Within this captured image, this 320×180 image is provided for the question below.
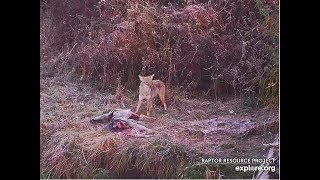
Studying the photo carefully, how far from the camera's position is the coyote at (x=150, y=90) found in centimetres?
353

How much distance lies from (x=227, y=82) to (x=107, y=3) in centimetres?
93

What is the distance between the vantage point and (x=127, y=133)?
11.6 ft

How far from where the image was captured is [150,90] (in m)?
3.53

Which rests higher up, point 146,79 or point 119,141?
point 146,79

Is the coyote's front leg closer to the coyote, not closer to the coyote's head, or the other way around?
the coyote

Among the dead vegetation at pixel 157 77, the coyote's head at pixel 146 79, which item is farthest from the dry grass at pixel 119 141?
the coyote's head at pixel 146 79

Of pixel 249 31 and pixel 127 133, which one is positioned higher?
pixel 249 31

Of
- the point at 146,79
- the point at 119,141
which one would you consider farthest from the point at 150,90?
the point at 119,141

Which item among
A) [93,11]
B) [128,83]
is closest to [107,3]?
[93,11]

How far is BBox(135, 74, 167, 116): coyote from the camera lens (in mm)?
3525

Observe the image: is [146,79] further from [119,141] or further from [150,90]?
[119,141]

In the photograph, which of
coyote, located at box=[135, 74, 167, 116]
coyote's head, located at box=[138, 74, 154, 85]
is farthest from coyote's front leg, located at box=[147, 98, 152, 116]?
coyote's head, located at box=[138, 74, 154, 85]
